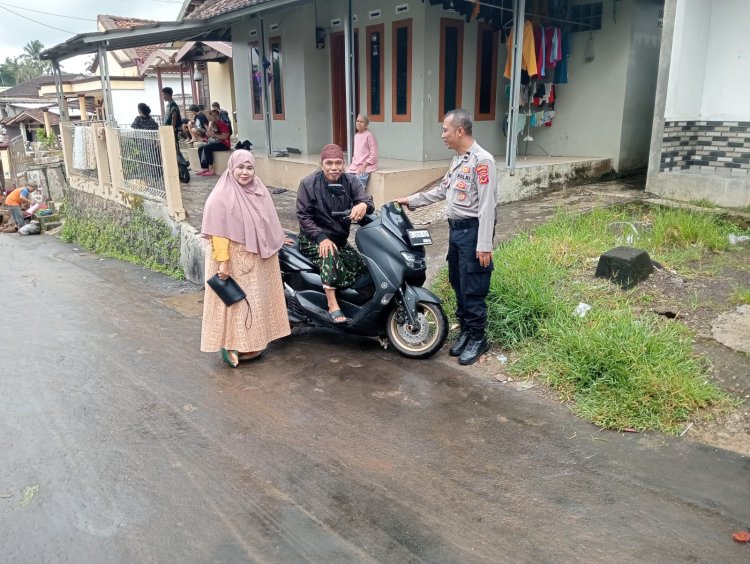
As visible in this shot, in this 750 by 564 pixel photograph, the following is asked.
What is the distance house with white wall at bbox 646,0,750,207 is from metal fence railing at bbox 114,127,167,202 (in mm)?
7172

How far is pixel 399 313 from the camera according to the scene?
477 centimetres

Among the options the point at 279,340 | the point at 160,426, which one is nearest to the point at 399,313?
the point at 279,340

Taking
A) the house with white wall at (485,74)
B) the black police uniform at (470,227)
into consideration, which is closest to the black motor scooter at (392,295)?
the black police uniform at (470,227)

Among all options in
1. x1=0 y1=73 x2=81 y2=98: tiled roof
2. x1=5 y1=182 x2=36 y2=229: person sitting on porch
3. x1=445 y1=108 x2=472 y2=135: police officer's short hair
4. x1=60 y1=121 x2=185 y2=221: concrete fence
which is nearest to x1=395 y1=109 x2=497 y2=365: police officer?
x1=445 y1=108 x2=472 y2=135: police officer's short hair

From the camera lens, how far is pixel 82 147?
1173 cm

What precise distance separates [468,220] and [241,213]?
1706 mm

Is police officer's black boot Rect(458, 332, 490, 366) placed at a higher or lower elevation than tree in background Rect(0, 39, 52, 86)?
lower

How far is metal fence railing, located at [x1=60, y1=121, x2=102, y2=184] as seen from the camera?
36.9ft

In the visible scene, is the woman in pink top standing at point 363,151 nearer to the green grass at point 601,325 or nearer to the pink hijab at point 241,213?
the green grass at point 601,325

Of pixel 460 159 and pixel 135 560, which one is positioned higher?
pixel 460 159

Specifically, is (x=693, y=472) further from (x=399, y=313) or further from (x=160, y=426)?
(x=160, y=426)

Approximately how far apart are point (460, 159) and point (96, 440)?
123 inches

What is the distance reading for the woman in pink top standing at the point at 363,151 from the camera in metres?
8.92

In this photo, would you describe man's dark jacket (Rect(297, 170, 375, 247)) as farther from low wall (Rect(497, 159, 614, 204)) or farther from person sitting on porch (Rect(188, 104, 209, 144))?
person sitting on porch (Rect(188, 104, 209, 144))
